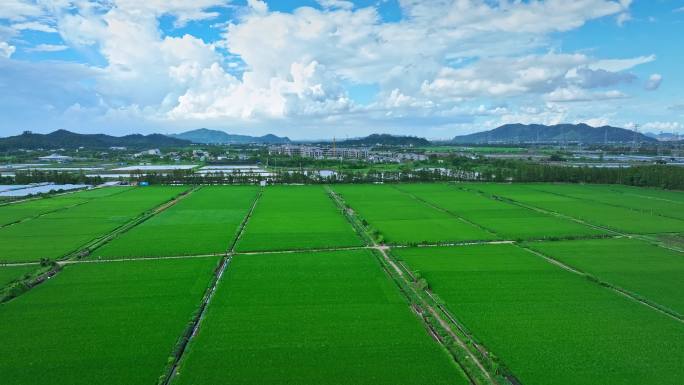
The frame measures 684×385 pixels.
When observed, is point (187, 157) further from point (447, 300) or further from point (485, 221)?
point (447, 300)

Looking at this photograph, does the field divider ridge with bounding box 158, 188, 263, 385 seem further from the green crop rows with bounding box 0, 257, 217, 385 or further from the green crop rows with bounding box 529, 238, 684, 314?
the green crop rows with bounding box 529, 238, 684, 314

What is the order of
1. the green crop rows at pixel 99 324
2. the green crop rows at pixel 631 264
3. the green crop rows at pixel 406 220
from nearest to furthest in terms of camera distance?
the green crop rows at pixel 99 324
the green crop rows at pixel 631 264
the green crop rows at pixel 406 220

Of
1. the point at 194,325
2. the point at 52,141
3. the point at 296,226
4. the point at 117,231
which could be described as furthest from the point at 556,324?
the point at 52,141

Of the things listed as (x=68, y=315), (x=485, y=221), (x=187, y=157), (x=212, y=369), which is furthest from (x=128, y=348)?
(x=187, y=157)

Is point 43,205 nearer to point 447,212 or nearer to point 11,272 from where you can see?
point 11,272

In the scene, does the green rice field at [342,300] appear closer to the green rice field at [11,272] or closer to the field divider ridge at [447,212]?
the green rice field at [11,272]

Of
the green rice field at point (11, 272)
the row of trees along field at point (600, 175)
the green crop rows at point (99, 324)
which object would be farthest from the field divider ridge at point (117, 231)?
the row of trees along field at point (600, 175)
